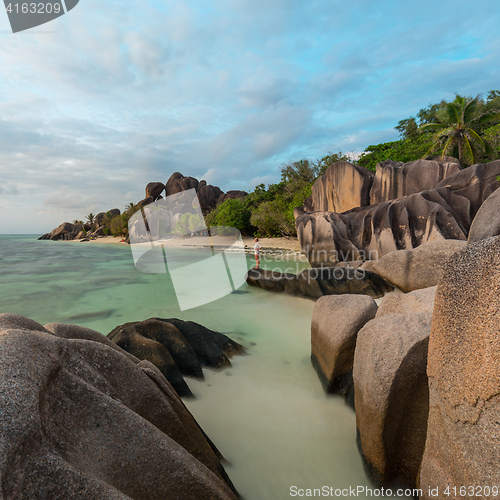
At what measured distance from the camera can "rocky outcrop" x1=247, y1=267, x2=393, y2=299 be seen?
25.5 ft

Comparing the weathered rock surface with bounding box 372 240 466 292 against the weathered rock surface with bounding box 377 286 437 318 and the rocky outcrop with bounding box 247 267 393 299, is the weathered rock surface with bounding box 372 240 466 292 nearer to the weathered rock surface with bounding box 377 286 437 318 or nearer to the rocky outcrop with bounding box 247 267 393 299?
the rocky outcrop with bounding box 247 267 393 299

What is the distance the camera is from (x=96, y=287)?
12.1 metres

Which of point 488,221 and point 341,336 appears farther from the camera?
point 488,221

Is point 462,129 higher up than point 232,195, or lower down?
lower down

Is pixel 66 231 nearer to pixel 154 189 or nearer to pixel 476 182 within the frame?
pixel 154 189

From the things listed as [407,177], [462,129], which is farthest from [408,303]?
[462,129]

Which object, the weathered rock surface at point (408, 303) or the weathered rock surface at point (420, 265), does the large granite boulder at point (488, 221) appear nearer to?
the weathered rock surface at point (408, 303)

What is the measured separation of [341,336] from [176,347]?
2191 mm

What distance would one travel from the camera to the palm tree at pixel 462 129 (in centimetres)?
1911

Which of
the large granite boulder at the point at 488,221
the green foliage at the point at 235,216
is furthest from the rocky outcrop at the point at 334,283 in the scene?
Result: the green foliage at the point at 235,216

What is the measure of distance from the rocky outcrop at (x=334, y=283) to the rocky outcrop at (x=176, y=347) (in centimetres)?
383

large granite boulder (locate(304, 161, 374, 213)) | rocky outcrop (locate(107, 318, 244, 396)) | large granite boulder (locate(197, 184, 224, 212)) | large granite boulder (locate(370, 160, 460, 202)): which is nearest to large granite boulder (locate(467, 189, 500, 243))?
rocky outcrop (locate(107, 318, 244, 396))

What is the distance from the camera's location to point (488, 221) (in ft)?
15.0

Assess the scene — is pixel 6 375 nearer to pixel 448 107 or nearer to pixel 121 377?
pixel 121 377
